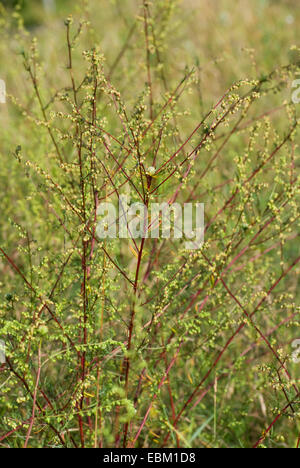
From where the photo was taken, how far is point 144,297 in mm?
1869

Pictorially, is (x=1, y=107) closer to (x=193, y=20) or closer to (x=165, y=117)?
(x=193, y=20)

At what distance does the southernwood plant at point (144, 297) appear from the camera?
1399 millimetres

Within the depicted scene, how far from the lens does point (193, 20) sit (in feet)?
16.9

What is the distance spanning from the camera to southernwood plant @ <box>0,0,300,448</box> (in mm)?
1399

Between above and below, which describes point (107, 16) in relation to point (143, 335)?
above

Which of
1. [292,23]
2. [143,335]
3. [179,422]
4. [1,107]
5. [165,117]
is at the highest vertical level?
[292,23]

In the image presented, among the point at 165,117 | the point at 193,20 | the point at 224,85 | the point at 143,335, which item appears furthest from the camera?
the point at 193,20

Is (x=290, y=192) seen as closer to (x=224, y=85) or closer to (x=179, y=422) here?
(x=179, y=422)

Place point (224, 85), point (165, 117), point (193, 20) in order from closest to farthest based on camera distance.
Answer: point (165, 117), point (224, 85), point (193, 20)

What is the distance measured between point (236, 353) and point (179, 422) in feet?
1.26
